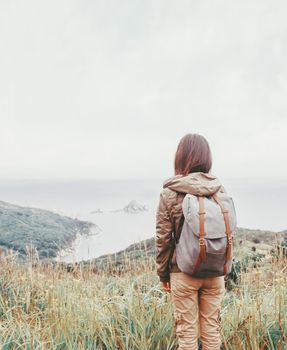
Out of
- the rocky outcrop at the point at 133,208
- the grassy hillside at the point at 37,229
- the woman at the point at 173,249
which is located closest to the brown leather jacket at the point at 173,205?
the woman at the point at 173,249

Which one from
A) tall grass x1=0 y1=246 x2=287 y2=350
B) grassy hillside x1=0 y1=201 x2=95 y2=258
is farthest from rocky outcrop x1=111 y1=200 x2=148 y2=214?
tall grass x1=0 y1=246 x2=287 y2=350

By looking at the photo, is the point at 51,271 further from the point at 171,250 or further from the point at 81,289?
the point at 171,250

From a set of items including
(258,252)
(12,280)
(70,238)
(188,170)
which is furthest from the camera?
(70,238)

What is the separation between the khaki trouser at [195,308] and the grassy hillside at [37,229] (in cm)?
697

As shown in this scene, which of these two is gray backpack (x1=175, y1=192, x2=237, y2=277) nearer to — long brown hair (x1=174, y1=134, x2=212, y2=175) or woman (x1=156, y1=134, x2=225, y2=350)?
woman (x1=156, y1=134, x2=225, y2=350)

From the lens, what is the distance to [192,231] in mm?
2893

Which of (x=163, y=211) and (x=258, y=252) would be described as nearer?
(x=163, y=211)

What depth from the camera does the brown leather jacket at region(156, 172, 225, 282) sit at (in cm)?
295

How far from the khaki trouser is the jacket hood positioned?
0.64 m

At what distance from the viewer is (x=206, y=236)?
2.83 m

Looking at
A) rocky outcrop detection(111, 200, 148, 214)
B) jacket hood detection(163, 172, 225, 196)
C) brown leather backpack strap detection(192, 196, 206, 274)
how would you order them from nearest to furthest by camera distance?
brown leather backpack strap detection(192, 196, 206, 274)
jacket hood detection(163, 172, 225, 196)
rocky outcrop detection(111, 200, 148, 214)

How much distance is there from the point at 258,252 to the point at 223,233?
15.8 feet

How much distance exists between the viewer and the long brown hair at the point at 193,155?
3084mm

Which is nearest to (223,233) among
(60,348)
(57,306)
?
(60,348)
